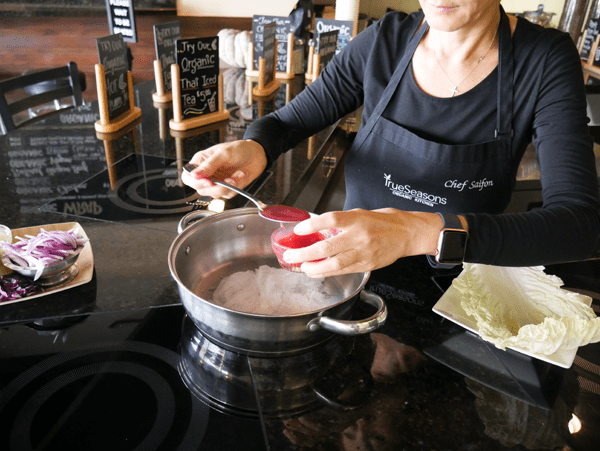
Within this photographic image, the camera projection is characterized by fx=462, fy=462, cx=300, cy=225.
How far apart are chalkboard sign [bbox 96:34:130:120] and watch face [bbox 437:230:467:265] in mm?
1683

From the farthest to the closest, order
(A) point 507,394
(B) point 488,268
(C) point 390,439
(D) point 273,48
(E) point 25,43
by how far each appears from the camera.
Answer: (E) point 25,43
(D) point 273,48
(B) point 488,268
(A) point 507,394
(C) point 390,439

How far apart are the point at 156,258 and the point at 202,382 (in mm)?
474

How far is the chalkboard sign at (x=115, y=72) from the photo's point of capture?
1989 millimetres

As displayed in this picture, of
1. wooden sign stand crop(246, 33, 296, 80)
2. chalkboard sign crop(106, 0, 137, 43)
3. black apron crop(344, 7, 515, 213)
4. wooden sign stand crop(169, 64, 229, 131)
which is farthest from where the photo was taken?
wooden sign stand crop(246, 33, 296, 80)

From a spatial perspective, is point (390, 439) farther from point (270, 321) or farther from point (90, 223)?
point (90, 223)

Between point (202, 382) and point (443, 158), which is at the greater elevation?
point (443, 158)

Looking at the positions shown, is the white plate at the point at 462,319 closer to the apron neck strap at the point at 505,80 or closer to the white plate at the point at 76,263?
the apron neck strap at the point at 505,80

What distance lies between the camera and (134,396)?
32.1 inches

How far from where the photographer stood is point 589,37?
11.9 feet

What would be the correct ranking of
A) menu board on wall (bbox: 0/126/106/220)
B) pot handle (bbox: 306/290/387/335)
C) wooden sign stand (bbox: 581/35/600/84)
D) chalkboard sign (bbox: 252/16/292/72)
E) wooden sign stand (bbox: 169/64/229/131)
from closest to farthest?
pot handle (bbox: 306/290/387/335), menu board on wall (bbox: 0/126/106/220), wooden sign stand (bbox: 169/64/229/131), chalkboard sign (bbox: 252/16/292/72), wooden sign stand (bbox: 581/35/600/84)

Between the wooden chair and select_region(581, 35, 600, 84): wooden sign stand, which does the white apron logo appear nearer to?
the wooden chair

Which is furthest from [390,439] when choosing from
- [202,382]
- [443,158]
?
[443,158]

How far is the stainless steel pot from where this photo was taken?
2.50 ft

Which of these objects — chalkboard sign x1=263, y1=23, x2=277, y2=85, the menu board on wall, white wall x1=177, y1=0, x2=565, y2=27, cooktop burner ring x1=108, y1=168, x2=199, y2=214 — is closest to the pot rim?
cooktop burner ring x1=108, y1=168, x2=199, y2=214
